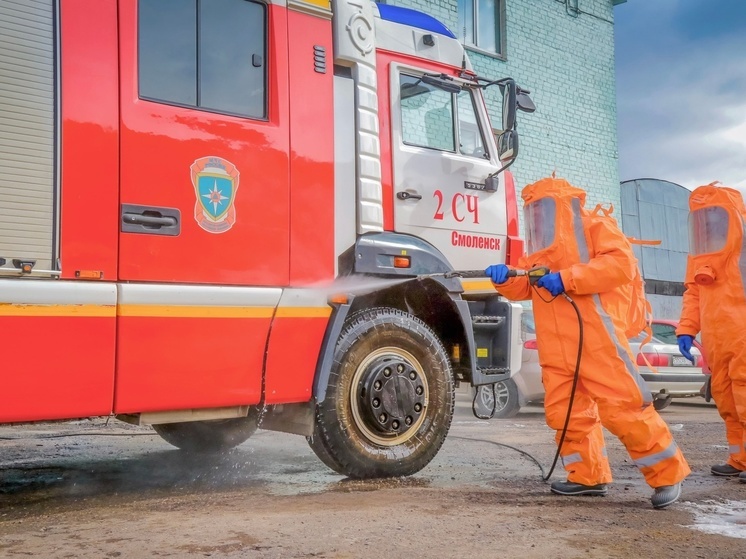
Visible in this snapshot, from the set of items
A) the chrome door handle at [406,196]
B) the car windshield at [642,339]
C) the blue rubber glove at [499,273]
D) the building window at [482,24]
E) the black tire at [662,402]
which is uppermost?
the building window at [482,24]

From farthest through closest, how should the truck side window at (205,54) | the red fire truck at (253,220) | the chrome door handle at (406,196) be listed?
the chrome door handle at (406,196) < the truck side window at (205,54) < the red fire truck at (253,220)

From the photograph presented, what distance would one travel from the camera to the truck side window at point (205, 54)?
4348 mm

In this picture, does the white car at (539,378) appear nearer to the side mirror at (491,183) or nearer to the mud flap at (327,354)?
the side mirror at (491,183)

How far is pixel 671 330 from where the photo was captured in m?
11.5

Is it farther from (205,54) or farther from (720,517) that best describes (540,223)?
(205,54)

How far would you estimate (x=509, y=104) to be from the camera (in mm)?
5746

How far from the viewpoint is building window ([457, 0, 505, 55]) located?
1409cm

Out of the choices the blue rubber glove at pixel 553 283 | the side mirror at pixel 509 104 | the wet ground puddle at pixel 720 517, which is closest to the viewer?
the wet ground puddle at pixel 720 517

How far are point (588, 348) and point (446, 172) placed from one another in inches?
67.5

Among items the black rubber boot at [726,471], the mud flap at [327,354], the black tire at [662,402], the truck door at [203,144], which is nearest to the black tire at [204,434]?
the mud flap at [327,354]

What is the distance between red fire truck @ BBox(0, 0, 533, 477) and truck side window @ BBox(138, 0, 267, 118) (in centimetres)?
1

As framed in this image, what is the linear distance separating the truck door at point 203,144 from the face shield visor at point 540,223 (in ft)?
4.69

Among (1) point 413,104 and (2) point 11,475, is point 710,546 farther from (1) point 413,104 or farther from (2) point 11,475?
(2) point 11,475

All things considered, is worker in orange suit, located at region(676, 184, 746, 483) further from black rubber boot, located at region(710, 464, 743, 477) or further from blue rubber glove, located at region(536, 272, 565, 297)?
blue rubber glove, located at region(536, 272, 565, 297)
